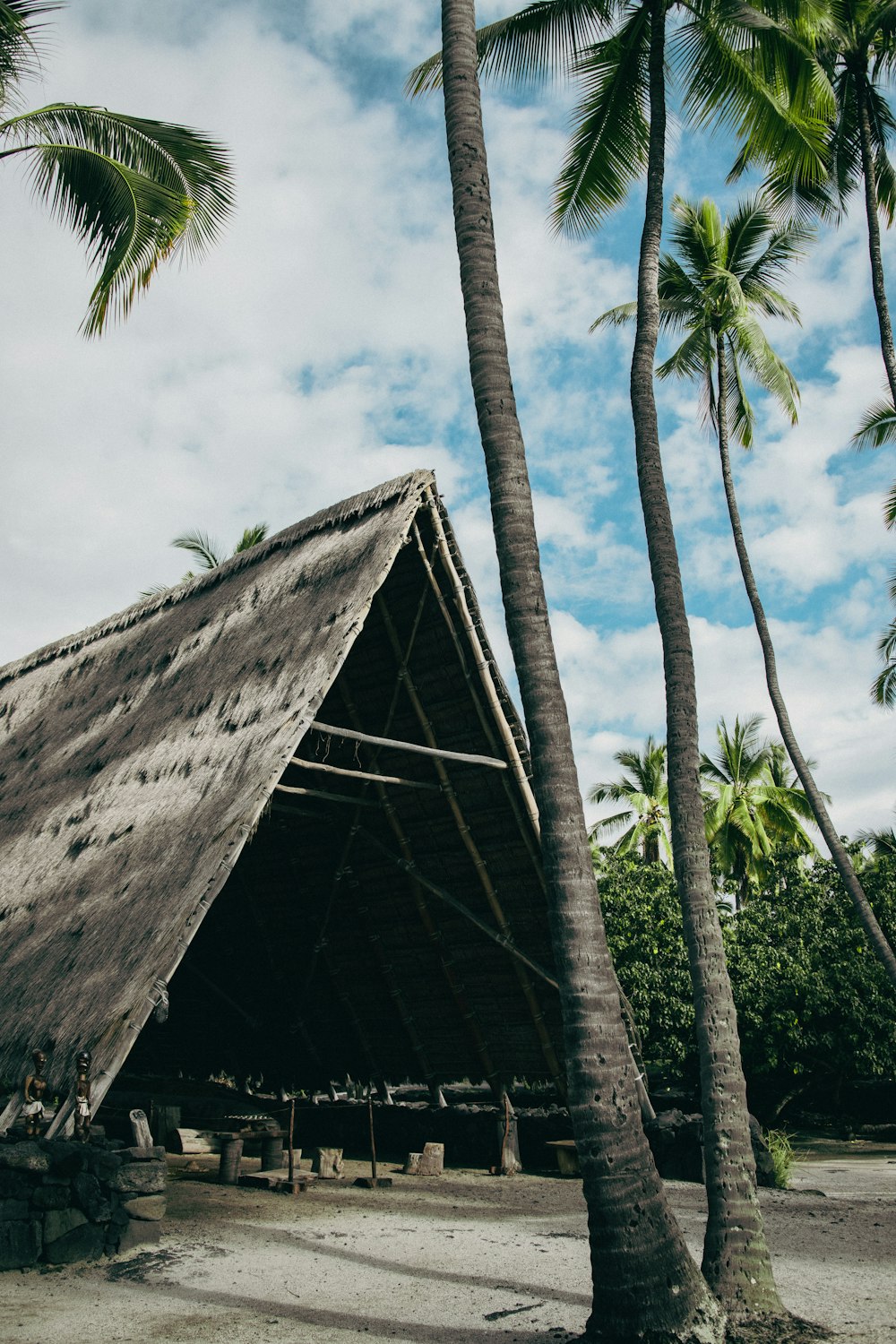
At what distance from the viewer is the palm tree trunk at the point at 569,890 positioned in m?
5.68

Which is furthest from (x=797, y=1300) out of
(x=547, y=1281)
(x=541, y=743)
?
(x=541, y=743)

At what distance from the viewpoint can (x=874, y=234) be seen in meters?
16.1

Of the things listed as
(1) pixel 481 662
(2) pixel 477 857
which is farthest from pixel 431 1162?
(1) pixel 481 662

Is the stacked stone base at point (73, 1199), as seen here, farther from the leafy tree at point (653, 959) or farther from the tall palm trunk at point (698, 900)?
the leafy tree at point (653, 959)

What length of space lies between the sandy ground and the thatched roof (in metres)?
1.61

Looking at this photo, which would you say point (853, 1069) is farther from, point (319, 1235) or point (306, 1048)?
point (319, 1235)

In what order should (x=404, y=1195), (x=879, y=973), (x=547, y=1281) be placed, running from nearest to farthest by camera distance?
(x=547, y=1281) < (x=404, y=1195) < (x=879, y=973)

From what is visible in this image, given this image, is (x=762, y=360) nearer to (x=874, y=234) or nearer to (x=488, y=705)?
(x=874, y=234)

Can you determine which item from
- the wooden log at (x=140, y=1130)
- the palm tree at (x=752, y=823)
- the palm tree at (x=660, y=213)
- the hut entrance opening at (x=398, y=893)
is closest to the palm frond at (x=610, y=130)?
the palm tree at (x=660, y=213)

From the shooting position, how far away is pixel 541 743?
6.68 m

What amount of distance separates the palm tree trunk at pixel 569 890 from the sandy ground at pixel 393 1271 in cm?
Result: 102

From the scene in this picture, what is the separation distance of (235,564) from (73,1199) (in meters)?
8.83

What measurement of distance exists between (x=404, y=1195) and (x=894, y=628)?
71.8 ft

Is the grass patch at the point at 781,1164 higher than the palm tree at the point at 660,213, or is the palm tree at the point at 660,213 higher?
the palm tree at the point at 660,213
